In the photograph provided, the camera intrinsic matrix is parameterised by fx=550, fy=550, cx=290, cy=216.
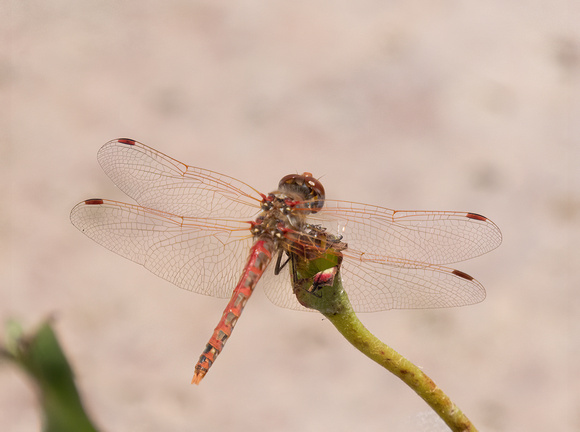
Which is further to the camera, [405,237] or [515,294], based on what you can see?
[515,294]

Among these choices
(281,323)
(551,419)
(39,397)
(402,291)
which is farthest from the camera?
(281,323)

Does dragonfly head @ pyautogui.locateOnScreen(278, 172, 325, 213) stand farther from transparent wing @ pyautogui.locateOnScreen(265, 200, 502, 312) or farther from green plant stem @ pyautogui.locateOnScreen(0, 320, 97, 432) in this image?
green plant stem @ pyautogui.locateOnScreen(0, 320, 97, 432)

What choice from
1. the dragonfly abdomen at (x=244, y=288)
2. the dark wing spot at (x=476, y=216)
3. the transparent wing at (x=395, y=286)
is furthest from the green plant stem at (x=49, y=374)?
the dark wing spot at (x=476, y=216)

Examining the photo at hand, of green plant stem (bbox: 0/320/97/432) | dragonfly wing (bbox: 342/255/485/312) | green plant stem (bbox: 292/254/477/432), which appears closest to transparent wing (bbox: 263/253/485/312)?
dragonfly wing (bbox: 342/255/485/312)

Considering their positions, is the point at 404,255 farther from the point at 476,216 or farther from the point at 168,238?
the point at 168,238

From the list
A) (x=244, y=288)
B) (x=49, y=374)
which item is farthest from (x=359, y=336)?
(x=49, y=374)

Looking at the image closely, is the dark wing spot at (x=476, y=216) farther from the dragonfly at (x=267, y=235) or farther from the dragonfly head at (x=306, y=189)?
the dragonfly head at (x=306, y=189)

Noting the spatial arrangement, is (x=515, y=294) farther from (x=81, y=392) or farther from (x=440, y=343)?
(x=81, y=392)

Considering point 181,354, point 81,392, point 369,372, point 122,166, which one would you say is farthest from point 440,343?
point 81,392
